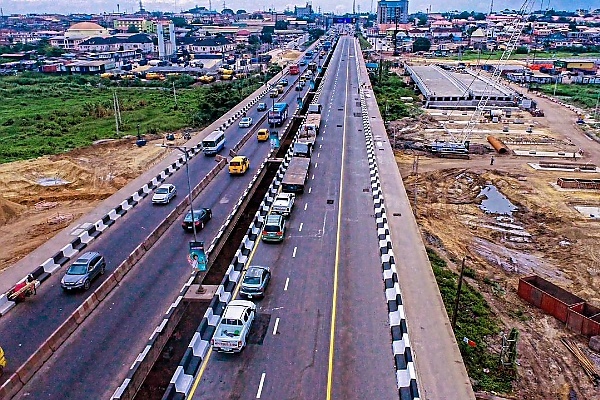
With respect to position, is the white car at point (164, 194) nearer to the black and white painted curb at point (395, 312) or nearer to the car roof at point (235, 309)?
the black and white painted curb at point (395, 312)

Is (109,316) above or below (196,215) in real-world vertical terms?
below

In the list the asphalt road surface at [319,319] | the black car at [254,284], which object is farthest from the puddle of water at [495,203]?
the black car at [254,284]

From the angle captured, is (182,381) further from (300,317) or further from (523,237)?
(523,237)

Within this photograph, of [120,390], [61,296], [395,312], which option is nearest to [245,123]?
[61,296]

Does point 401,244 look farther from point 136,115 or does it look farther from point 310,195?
point 136,115

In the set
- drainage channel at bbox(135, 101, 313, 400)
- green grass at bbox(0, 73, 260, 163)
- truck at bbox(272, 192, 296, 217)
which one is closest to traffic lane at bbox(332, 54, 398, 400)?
truck at bbox(272, 192, 296, 217)
